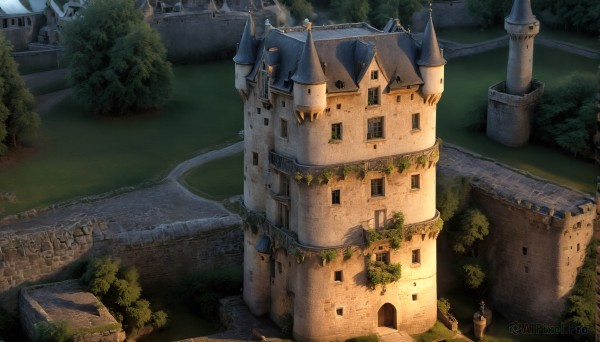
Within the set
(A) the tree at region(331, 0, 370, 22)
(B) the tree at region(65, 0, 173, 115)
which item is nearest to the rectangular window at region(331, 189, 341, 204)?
(B) the tree at region(65, 0, 173, 115)

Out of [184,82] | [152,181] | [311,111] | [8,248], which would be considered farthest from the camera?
[184,82]

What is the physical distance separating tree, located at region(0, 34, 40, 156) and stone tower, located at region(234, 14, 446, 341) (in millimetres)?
24948

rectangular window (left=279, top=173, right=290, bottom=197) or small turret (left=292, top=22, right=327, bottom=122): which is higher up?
small turret (left=292, top=22, right=327, bottom=122)

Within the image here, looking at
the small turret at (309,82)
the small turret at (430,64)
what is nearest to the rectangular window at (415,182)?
the small turret at (430,64)

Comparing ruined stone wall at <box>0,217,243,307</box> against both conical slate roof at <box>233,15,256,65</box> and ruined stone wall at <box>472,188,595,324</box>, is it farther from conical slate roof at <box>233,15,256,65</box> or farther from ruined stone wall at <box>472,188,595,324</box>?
ruined stone wall at <box>472,188,595,324</box>

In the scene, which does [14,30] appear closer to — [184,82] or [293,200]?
[184,82]

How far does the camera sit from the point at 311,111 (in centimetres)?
6819

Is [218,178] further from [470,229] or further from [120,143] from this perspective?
[470,229]

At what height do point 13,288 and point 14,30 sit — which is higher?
point 14,30

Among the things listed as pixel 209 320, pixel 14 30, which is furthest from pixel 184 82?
pixel 209 320

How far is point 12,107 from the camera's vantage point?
306 ft

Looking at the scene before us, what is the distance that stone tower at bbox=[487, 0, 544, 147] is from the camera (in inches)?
3784

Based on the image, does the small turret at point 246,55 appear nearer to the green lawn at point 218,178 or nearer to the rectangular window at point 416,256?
the rectangular window at point 416,256

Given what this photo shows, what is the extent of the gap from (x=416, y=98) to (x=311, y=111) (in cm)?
610
